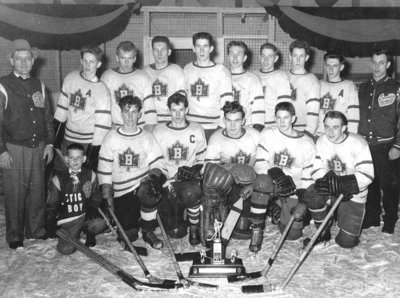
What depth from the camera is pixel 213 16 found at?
714 cm

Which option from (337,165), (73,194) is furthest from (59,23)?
(337,165)

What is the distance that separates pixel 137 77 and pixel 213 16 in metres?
3.10

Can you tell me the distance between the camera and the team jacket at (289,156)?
4.00m

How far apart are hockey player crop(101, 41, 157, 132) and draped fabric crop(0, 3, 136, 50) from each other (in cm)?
256

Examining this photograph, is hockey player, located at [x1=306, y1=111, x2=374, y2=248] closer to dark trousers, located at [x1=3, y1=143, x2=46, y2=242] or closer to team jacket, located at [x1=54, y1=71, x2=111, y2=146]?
team jacket, located at [x1=54, y1=71, x2=111, y2=146]

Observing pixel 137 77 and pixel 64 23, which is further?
pixel 64 23

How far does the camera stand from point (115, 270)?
3283mm

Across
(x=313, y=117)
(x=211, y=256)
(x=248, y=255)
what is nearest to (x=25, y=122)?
(x=211, y=256)

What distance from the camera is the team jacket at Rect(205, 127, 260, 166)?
162 inches

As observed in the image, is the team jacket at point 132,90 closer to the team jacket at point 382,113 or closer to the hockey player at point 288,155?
the hockey player at point 288,155

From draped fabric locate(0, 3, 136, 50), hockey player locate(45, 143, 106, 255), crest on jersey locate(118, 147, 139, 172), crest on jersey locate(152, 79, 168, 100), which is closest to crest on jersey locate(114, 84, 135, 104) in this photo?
crest on jersey locate(152, 79, 168, 100)

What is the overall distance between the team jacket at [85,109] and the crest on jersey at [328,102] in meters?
1.96

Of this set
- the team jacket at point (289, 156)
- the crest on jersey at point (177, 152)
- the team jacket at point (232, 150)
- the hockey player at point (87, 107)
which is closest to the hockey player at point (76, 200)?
the hockey player at point (87, 107)

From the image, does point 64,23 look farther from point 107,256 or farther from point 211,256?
point 211,256
